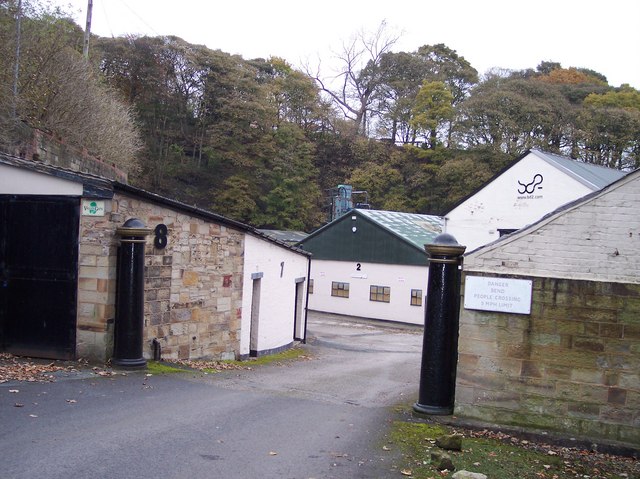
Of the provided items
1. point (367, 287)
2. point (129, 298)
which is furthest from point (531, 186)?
point (129, 298)

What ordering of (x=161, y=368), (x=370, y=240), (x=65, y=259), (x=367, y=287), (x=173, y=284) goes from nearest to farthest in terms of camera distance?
(x=65, y=259) → (x=161, y=368) → (x=173, y=284) → (x=367, y=287) → (x=370, y=240)

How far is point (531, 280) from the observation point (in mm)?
7816

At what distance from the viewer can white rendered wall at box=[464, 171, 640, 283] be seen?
24.5 feet

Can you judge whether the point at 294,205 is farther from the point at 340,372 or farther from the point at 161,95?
the point at 340,372

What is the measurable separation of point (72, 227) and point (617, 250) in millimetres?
7711

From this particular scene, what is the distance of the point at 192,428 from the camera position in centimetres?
695

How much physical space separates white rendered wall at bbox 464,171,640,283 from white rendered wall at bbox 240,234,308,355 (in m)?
8.16

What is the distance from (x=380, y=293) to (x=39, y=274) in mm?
25308

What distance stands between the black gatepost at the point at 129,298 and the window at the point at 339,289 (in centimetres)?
2571

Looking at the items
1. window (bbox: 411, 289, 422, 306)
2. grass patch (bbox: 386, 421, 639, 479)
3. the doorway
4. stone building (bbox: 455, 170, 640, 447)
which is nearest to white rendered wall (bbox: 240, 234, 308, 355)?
the doorway

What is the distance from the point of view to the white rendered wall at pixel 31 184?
32.2 ft

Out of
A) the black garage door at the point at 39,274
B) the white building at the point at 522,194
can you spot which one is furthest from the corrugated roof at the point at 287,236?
the black garage door at the point at 39,274

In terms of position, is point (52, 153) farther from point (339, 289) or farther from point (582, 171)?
point (582, 171)

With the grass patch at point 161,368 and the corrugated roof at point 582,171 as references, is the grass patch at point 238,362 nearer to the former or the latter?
the grass patch at point 161,368
